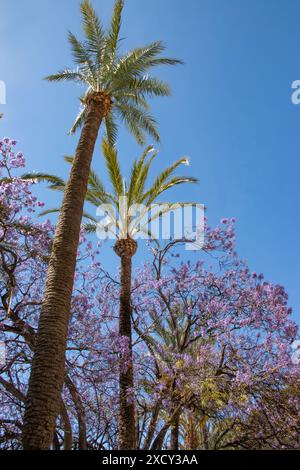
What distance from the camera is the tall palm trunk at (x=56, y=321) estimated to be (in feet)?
19.6

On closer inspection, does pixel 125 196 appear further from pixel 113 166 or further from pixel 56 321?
pixel 56 321

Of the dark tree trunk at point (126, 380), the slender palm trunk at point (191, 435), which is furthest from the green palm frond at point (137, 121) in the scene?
the slender palm trunk at point (191, 435)

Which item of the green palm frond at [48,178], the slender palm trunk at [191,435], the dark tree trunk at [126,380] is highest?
the green palm frond at [48,178]

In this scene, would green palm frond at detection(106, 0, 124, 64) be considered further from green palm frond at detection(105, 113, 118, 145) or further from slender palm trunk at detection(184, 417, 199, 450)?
slender palm trunk at detection(184, 417, 199, 450)

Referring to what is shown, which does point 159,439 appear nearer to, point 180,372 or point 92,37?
point 180,372

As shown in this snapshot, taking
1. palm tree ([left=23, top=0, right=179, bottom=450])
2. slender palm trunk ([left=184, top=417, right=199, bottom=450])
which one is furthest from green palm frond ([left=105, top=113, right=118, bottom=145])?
Answer: slender palm trunk ([left=184, top=417, right=199, bottom=450])

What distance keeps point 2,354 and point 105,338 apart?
10.0 ft

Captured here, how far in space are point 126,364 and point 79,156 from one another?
5.50 m

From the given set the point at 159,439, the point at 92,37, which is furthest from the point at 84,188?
the point at 159,439

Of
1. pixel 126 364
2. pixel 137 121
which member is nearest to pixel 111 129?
pixel 137 121

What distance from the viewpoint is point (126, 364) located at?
34.4ft

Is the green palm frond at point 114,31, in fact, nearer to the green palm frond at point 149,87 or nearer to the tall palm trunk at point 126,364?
the green palm frond at point 149,87

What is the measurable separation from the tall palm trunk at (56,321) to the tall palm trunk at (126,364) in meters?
3.73

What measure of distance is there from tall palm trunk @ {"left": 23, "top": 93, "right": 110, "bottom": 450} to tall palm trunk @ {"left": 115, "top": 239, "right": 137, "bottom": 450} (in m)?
3.73
